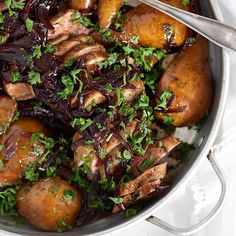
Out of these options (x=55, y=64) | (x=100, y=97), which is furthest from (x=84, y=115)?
→ (x=55, y=64)

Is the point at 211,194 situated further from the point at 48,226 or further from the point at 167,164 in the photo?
the point at 48,226

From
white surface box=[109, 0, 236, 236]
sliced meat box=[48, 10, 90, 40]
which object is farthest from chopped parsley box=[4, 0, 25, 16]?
white surface box=[109, 0, 236, 236]

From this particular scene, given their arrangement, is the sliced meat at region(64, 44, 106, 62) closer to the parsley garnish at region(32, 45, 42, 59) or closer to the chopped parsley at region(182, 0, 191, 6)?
the parsley garnish at region(32, 45, 42, 59)

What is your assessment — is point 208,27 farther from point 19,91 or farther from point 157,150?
point 19,91

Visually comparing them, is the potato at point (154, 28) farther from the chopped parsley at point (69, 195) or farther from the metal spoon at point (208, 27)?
the chopped parsley at point (69, 195)

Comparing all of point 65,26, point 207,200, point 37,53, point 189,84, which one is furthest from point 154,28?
point 207,200
